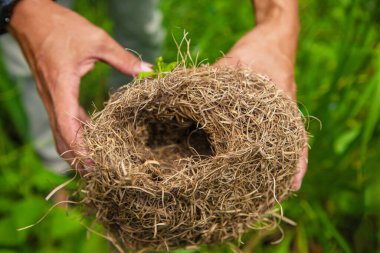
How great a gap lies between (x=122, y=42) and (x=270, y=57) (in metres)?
1.10

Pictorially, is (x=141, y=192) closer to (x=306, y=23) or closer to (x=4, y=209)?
(x=4, y=209)

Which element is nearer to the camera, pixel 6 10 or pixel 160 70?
pixel 160 70

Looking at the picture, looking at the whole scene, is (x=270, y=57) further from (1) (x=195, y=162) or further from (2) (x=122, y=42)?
(2) (x=122, y=42)

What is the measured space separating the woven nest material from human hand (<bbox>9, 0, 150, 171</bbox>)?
102 mm

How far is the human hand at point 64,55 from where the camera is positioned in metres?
1.11

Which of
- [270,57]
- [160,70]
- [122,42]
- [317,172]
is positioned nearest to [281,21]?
[270,57]

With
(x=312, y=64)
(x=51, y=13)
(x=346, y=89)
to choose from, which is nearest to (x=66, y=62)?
(x=51, y=13)

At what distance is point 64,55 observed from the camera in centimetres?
113

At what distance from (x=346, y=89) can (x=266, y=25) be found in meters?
0.56

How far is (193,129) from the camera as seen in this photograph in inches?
46.4

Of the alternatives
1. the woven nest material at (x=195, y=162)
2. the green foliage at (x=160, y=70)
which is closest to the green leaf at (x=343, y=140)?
the woven nest material at (x=195, y=162)

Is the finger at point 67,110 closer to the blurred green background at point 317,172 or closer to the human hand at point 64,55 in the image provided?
the human hand at point 64,55

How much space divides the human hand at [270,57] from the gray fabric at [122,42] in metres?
0.88

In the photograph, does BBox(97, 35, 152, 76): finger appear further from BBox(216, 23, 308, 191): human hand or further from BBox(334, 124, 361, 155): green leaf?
BBox(334, 124, 361, 155): green leaf
